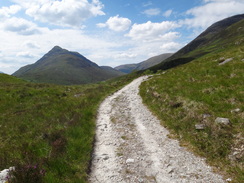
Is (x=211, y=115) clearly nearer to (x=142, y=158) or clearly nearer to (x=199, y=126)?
(x=199, y=126)

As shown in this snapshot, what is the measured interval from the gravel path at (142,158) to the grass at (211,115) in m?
0.61

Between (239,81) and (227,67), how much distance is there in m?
4.64

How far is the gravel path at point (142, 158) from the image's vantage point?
6.10m

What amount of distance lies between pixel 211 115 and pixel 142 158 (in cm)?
482

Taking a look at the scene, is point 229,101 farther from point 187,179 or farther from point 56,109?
point 56,109

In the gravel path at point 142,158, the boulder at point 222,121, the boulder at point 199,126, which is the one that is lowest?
the gravel path at point 142,158

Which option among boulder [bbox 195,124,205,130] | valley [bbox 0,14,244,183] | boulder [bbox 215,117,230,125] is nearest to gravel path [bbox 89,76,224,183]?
valley [bbox 0,14,244,183]

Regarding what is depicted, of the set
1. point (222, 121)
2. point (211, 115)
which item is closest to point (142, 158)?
point (222, 121)

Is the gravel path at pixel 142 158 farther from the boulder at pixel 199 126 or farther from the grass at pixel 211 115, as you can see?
the boulder at pixel 199 126

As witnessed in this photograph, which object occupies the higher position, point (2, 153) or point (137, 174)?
point (2, 153)

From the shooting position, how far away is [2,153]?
309 inches

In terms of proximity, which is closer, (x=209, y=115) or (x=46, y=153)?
(x=46, y=153)

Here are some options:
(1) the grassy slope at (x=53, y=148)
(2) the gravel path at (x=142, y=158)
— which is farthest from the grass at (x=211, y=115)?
(1) the grassy slope at (x=53, y=148)

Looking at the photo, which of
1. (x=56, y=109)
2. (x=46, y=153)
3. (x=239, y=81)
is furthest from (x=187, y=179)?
(x=56, y=109)
